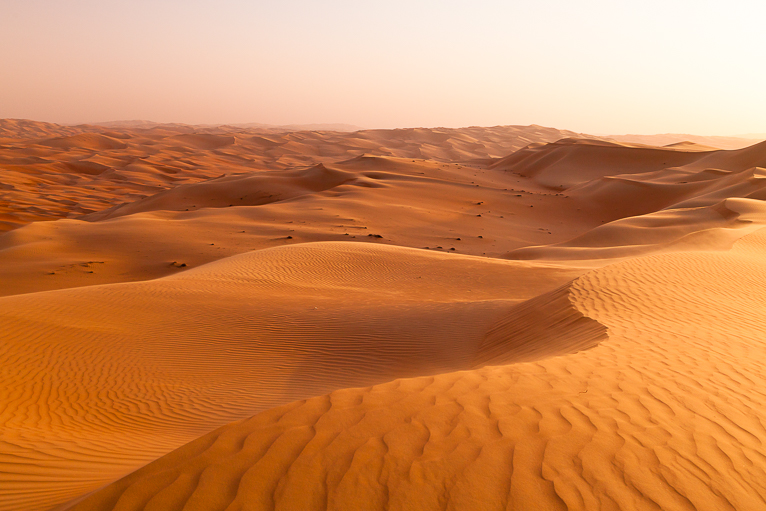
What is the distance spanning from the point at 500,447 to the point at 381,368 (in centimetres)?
429

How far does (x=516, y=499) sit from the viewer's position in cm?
245

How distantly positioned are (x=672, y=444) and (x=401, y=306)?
6.97m

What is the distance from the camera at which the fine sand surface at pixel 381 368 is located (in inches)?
104

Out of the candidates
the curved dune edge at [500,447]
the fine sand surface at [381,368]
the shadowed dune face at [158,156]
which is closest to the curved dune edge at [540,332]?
the fine sand surface at [381,368]

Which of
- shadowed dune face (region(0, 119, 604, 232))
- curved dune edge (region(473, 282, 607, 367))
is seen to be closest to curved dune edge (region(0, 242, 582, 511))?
curved dune edge (region(473, 282, 607, 367))

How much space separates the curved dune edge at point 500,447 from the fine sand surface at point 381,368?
0.05ft

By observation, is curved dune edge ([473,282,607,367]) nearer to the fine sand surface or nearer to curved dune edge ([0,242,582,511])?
the fine sand surface

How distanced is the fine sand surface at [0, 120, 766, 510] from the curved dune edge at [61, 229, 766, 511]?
14 mm

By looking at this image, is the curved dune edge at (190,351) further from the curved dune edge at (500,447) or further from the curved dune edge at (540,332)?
the curved dune edge at (500,447)

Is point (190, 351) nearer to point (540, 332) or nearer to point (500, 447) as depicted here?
point (540, 332)

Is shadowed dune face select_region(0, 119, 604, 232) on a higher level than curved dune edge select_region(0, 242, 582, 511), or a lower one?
lower

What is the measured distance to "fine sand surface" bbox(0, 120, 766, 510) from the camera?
265 centimetres

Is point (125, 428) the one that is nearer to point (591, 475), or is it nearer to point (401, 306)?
point (591, 475)

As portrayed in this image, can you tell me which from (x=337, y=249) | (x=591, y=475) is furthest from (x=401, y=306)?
(x=591, y=475)
